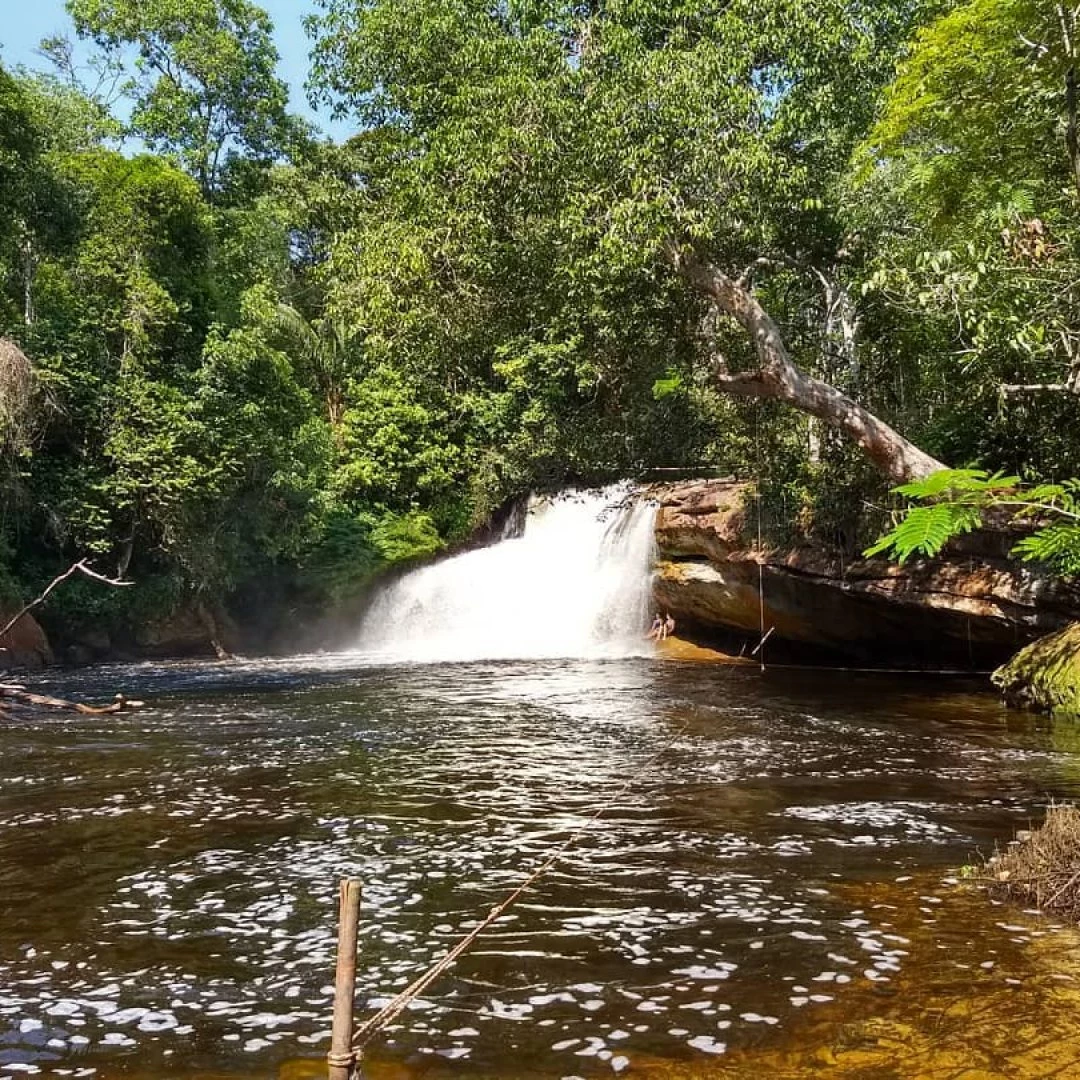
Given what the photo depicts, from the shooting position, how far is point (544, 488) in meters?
23.5

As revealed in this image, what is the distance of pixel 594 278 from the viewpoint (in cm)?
1309

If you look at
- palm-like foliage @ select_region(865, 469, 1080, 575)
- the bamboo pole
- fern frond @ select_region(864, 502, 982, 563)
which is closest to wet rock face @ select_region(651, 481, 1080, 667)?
palm-like foliage @ select_region(865, 469, 1080, 575)

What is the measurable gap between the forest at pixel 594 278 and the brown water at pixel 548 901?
5204 mm

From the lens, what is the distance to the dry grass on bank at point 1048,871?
5.30 metres

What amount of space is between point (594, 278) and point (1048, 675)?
749 centimetres

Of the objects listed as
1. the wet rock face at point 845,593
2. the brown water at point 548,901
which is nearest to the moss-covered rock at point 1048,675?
the brown water at point 548,901

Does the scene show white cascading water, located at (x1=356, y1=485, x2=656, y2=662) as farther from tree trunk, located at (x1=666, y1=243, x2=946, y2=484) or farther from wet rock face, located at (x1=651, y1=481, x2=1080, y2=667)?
tree trunk, located at (x1=666, y1=243, x2=946, y2=484)

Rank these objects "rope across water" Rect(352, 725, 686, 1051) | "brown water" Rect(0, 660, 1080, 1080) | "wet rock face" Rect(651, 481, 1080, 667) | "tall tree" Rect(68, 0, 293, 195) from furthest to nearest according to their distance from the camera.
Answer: "tall tree" Rect(68, 0, 293, 195) < "wet rock face" Rect(651, 481, 1080, 667) < "brown water" Rect(0, 660, 1080, 1080) < "rope across water" Rect(352, 725, 686, 1051)

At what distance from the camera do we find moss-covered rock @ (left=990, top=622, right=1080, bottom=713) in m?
12.0

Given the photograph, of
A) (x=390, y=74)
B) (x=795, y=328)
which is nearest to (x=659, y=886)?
(x=795, y=328)

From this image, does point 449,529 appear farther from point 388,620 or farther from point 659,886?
point 659,886

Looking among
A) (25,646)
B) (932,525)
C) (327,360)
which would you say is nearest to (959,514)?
(932,525)

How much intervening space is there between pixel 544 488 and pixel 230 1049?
19.7 meters

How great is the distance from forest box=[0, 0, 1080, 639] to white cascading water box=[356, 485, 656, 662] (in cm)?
170
